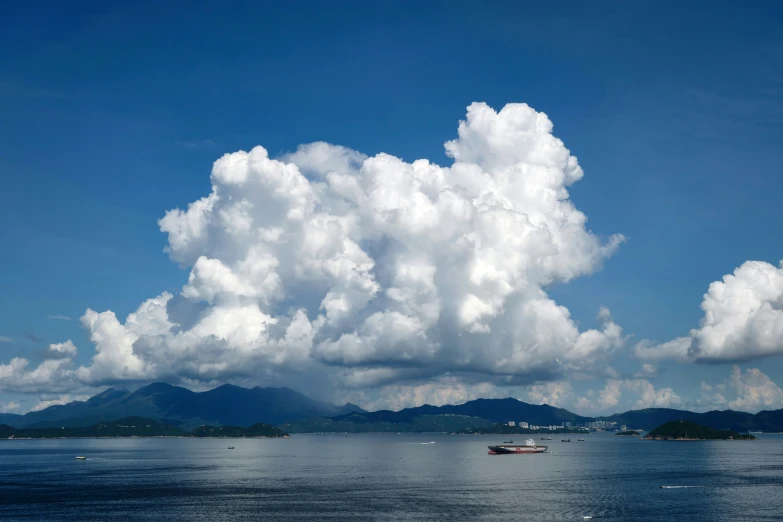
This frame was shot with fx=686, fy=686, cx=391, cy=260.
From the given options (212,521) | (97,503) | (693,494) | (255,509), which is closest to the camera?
(212,521)

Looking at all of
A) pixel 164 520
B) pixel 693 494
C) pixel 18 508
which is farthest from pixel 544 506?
pixel 18 508

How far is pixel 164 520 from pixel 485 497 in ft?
282

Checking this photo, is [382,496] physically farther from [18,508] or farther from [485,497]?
[18,508]

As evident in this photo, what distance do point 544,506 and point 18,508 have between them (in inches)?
5165

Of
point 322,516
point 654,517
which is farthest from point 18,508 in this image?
point 654,517

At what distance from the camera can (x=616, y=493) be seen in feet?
650

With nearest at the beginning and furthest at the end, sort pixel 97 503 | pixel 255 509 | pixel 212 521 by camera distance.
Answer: pixel 212 521 < pixel 255 509 < pixel 97 503

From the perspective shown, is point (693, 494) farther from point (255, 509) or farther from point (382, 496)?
point (255, 509)

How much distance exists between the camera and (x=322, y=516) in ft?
506

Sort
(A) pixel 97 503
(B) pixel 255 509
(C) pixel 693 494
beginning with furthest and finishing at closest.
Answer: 1. (C) pixel 693 494
2. (A) pixel 97 503
3. (B) pixel 255 509

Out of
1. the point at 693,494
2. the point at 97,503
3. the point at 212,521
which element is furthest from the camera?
the point at 693,494

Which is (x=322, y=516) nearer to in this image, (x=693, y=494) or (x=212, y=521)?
(x=212, y=521)

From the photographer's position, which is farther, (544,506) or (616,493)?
(616,493)

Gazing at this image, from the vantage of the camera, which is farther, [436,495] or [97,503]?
[436,495]
